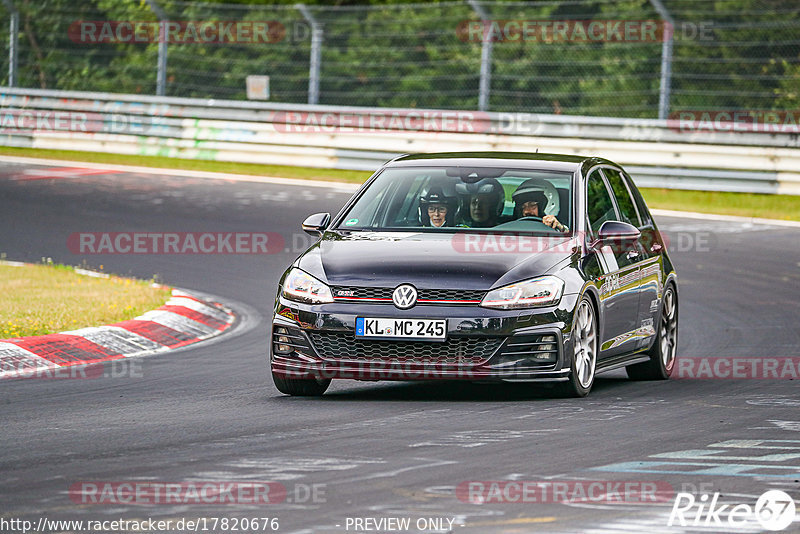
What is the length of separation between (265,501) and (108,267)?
34.2 ft

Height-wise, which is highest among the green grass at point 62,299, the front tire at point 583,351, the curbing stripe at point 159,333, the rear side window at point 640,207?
the rear side window at point 640,207

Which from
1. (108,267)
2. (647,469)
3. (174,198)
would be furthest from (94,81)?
(647,469)

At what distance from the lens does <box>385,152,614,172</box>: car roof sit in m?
10.5

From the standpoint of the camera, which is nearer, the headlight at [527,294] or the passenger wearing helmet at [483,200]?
the headlight at [527,294]

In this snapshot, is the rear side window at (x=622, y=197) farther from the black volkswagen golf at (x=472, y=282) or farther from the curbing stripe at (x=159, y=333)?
the curbing stripe at (x=159, y=333)

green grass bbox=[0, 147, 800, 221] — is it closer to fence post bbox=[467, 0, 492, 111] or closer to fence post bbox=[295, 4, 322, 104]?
fence post bbox=[295, 4, 322, 104]

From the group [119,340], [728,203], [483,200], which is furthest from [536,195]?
[728,203]

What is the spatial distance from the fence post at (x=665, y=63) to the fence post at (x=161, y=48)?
8.36 meters

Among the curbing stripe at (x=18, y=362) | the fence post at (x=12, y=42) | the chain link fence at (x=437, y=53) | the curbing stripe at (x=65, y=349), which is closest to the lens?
the curbing stripe at (x=18, y=362)

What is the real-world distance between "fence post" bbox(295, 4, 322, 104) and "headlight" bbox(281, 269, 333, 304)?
16.1 m

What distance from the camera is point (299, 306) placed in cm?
929

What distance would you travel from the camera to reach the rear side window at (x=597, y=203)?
10.3 m

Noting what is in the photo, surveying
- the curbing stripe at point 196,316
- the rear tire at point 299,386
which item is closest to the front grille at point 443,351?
the rear tire at point 299,386

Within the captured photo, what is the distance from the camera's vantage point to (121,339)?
11.7 meters
